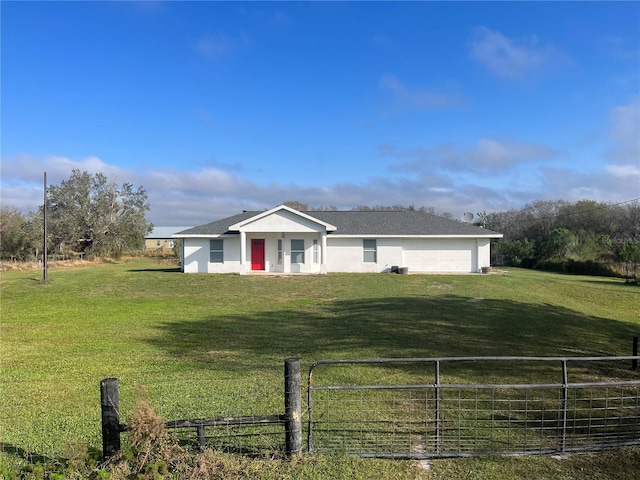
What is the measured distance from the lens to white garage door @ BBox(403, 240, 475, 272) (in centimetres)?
2648

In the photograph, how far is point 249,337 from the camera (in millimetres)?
9867

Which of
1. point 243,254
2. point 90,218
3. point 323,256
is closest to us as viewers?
point 243,254

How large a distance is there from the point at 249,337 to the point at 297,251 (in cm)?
1638

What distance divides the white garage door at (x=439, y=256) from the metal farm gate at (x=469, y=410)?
19198 mm

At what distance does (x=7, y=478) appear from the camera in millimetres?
3082

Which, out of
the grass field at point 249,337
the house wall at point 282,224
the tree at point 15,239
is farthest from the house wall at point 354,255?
the tree at point 15,239

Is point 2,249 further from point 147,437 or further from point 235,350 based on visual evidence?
point 147,437

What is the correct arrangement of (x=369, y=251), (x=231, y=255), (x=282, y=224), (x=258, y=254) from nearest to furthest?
(x=282, y=224) → (x=231, y=255) → (x=258, y=254) → (x=369, y=251)

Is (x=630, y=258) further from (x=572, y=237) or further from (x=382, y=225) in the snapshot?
(x=382, y=225)

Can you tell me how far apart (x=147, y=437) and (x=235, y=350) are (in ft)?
17.0

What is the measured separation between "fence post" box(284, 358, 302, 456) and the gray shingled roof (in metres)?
22.7

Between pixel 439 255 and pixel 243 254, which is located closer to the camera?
pixel 243 254

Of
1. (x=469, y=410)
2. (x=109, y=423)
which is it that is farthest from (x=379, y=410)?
(x=109, y=423)

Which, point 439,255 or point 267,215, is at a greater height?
point 267,215
